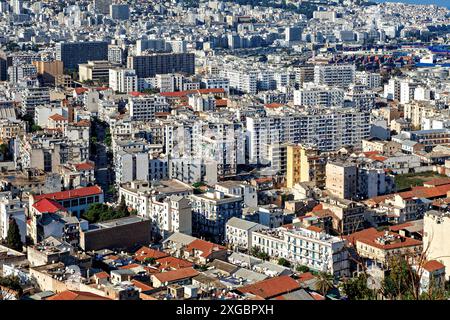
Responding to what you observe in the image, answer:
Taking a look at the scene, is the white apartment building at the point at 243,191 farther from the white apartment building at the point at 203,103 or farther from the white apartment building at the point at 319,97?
the white apartment building at the point at 319,97

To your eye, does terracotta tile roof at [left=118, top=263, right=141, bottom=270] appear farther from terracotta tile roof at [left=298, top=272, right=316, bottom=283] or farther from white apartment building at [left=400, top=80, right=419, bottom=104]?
white apartment building at [left=400, top=80, right=419, bottom=104]

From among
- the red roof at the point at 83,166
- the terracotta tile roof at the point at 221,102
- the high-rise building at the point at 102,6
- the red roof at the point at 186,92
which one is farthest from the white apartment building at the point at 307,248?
the high-rise building at the point at 102,6

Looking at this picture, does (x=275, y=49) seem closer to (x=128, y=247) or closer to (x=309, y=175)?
(x=309, y=175)

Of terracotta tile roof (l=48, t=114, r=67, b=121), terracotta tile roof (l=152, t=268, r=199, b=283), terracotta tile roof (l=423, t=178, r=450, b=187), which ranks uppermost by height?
terracotta tile roof (l=48, t=114, r=67, b=121)

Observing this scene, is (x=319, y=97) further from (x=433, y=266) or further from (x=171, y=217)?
(x=433, y=266)

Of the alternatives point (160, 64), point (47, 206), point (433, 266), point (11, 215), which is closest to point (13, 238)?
point (11, 215)

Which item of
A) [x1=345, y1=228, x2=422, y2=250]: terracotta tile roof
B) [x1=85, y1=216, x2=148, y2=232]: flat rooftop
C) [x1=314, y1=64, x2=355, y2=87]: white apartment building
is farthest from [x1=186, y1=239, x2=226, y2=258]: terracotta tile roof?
[x1=314, y1=64, x2=355, y2=87]: white apartment building
